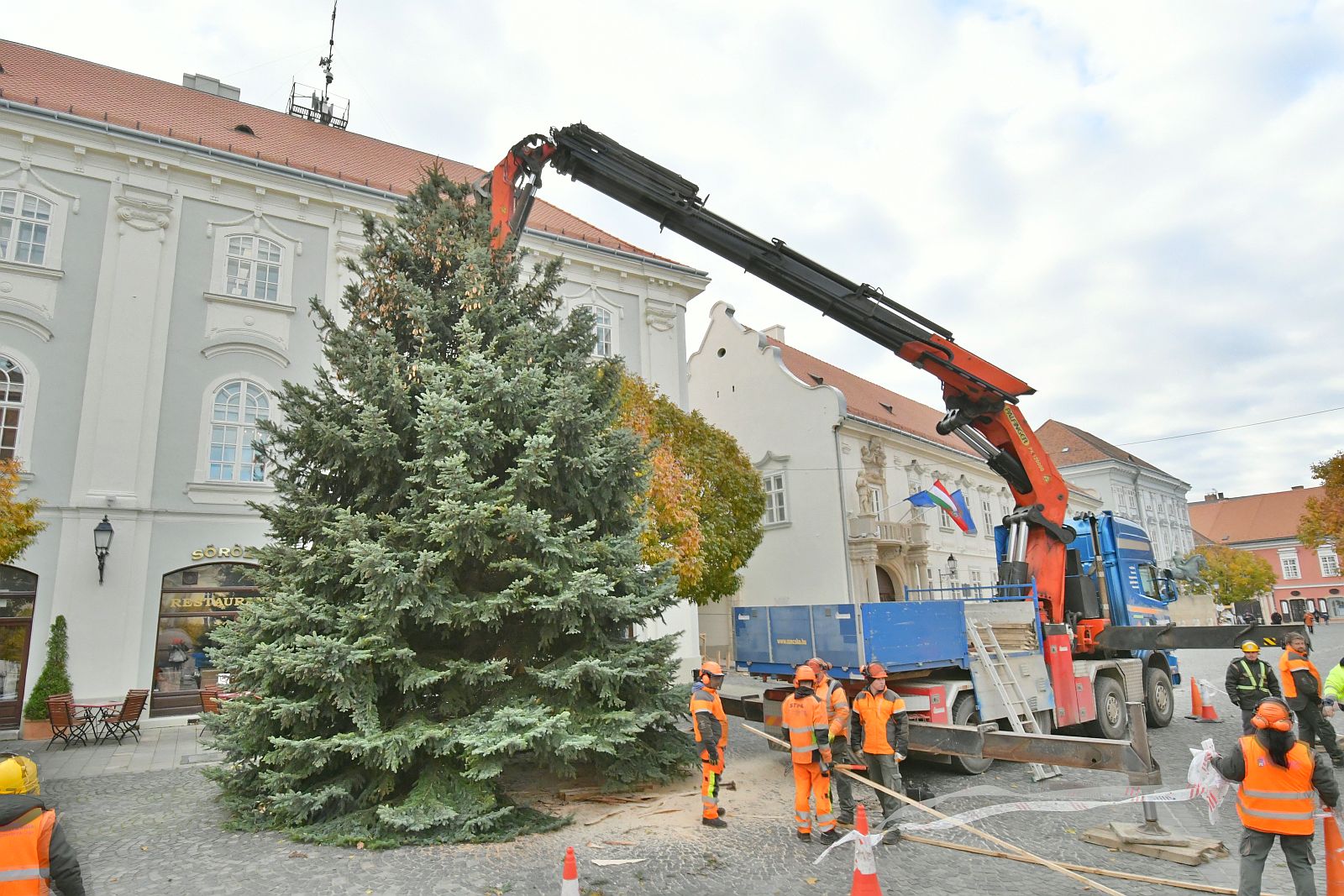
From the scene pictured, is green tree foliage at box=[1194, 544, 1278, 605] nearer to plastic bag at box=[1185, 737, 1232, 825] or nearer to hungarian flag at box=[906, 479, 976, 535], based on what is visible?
hungarian flag at box=[906, 479, 976, 535]

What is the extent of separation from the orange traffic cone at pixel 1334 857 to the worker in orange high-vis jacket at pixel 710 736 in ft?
14.5

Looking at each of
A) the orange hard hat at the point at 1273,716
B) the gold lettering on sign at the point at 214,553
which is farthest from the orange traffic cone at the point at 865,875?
the gold lettering on sign at the point at 214,553

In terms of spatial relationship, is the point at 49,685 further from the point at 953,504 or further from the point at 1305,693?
the point at 953,504

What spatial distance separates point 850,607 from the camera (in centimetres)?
876

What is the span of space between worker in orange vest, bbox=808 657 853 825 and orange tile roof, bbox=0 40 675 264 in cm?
1156

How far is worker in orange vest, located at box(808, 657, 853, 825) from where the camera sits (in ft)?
23.7

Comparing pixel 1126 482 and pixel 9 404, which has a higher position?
pixel 1126 482

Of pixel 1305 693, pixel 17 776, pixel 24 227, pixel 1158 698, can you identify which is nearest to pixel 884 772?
pixel 1305 693

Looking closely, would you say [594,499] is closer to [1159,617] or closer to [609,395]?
[609,395]

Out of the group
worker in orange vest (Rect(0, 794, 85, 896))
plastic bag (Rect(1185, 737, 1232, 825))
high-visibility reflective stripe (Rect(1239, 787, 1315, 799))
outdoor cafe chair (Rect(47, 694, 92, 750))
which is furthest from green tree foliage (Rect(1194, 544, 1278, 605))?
worker in orange vest (Rect(0, 794, 85, 896))

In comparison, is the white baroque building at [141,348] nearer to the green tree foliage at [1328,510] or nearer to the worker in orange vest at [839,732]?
the worker in orange vest at [839,732]

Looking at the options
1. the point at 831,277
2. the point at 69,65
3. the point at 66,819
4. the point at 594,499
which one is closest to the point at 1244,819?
the point at 594,499

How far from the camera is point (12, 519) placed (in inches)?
415

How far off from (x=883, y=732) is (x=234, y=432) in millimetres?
14292
